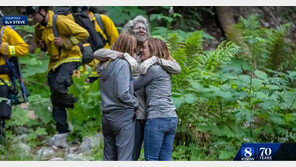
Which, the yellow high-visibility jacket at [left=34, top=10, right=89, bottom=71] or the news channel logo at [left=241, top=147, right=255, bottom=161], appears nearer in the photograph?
the news channel logo at [left=241, top=147, right=255, bottom=161]

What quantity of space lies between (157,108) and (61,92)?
235cm

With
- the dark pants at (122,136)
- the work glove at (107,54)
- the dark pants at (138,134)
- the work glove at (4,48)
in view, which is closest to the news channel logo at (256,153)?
the dark pants at (138,134)

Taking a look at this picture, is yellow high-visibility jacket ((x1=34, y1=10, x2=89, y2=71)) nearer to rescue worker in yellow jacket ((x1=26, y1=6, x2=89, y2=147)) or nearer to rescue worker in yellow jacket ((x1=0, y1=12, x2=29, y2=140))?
rescue worker in yellow jacket ((x1=26, y1=6, x2=89, y2=147))

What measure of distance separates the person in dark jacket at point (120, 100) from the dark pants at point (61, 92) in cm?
201

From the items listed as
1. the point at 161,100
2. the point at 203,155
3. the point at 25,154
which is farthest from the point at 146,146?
the point at 25,154

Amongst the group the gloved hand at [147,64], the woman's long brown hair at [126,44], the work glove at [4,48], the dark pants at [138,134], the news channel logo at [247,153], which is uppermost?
the woman's long brown hair at [126,44]

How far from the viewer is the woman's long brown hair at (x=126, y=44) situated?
549cm

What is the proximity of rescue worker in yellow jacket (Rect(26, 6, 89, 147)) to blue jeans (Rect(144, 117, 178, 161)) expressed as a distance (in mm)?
2222

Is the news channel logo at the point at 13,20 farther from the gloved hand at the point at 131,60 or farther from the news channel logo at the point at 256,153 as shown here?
the news channel logo at the point at 256,153

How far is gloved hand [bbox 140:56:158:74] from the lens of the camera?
18.1ft

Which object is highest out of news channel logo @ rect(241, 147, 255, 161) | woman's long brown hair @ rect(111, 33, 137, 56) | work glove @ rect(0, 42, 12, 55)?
woman's long brown hair @ rect(111, 33, 137, 56)

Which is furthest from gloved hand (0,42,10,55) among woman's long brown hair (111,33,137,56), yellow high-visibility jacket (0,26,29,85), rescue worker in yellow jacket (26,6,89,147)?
woman's long brown hair (111,33,137,56)

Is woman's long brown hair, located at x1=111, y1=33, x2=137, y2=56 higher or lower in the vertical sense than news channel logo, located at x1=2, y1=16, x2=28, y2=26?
lower

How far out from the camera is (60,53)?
292 inches
